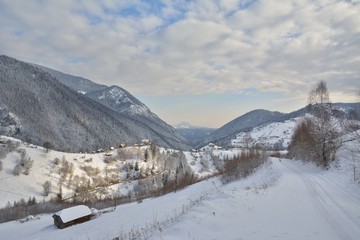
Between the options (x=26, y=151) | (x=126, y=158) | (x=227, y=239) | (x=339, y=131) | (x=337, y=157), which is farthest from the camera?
(x=126, y=158)

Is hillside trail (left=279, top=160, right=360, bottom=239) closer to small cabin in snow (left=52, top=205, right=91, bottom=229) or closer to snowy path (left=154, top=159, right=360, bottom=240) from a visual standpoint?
snowy path (left=154, top=159, right=360, bottom=240)

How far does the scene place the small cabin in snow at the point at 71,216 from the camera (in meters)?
34.2

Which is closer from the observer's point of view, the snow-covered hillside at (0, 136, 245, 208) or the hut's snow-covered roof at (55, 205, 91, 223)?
the hut's snow-covered roof at (55, 205, 91, 223)

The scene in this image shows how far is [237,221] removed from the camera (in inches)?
492

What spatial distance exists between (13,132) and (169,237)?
20732cm

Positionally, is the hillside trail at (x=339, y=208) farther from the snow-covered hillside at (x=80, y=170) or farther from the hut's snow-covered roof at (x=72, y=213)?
the snow-covered hillside at (x=80, y=170)

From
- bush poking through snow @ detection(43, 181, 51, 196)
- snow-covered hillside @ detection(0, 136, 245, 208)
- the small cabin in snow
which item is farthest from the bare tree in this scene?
bush poking through snow @ detection(43, 181, 51, 196)

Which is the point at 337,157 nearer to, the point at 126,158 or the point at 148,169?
the point at 148,169

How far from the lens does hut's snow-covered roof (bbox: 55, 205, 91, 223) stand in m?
34.4

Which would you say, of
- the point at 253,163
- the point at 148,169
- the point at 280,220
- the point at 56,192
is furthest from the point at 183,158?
the point at 280,220

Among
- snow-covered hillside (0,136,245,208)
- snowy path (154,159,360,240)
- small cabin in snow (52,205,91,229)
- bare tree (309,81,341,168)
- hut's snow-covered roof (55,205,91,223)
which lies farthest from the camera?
snow-covered hillside (0,136,245,208)

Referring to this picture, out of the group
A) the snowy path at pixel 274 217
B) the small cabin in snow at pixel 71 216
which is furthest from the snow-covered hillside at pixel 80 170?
the snowy path at pixel 274 217

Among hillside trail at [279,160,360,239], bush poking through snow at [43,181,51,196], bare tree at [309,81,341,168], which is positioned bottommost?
bush poking through snow at [43,181,51,196]

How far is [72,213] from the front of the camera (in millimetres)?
35406
